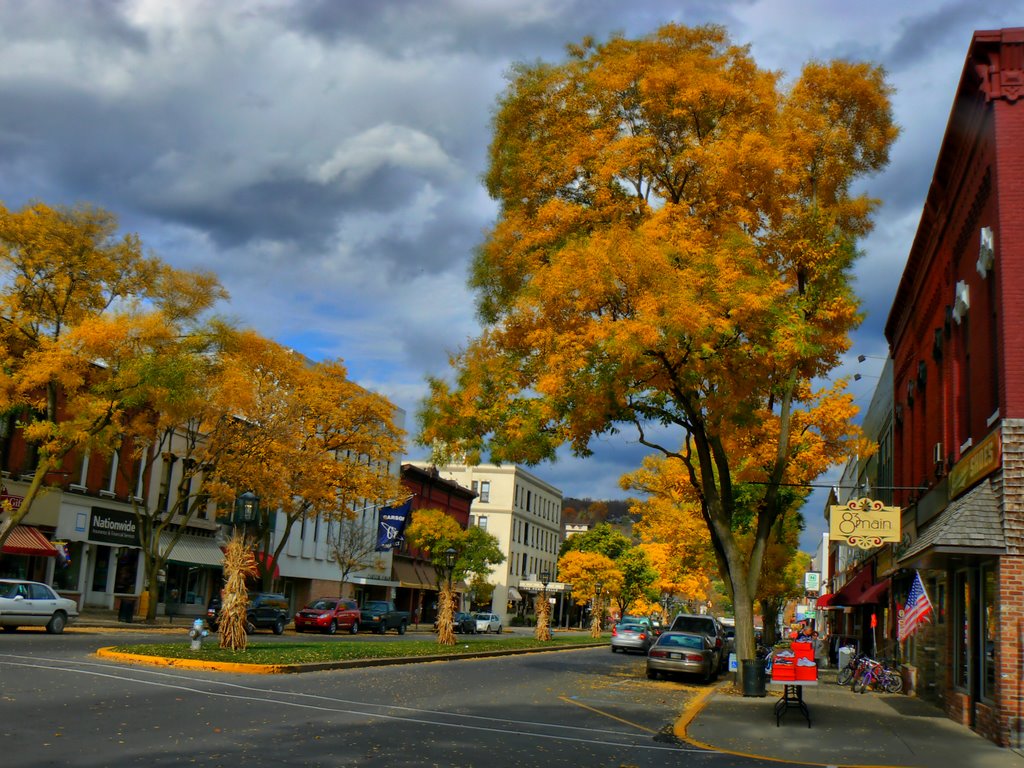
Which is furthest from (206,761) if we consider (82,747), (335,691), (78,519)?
(78,519)

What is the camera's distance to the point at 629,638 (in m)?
43.1

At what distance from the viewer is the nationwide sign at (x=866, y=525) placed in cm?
1952

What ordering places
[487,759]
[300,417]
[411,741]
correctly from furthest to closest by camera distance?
1. [300,417]
2. [411,741]
3. [487,759]

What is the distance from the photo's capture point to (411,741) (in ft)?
38.3

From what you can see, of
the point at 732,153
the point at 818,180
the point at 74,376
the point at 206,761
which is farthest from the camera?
the point at 74,376

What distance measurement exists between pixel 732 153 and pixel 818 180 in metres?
3.27

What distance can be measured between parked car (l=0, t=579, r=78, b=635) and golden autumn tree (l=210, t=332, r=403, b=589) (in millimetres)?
7961

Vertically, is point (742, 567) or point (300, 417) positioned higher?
point (300, 417)

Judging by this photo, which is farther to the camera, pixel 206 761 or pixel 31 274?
pixel 31 274

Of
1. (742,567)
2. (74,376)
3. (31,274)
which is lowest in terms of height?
(742,567)

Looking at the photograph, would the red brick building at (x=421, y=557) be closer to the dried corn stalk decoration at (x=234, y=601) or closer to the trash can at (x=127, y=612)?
the trash can at (x=127, y=612)

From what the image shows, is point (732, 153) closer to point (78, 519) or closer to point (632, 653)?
point (632, 653)

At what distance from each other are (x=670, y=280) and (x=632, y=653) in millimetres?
28635

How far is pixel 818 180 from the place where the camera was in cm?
2288
